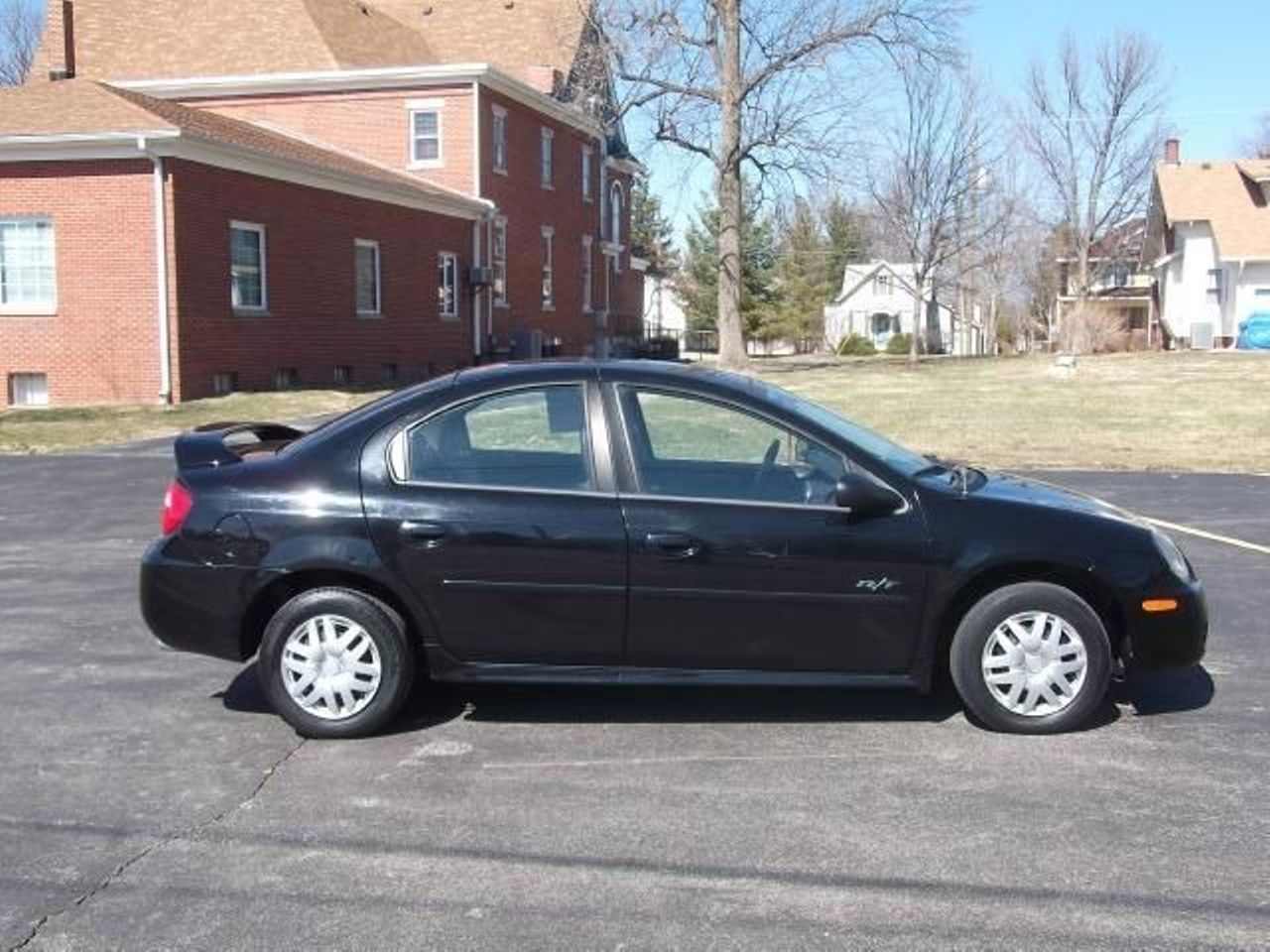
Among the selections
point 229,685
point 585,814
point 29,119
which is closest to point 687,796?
point 585,814

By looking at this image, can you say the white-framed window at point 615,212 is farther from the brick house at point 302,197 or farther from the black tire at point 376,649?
the black tire at point 376,649

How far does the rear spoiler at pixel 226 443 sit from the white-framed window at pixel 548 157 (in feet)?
110

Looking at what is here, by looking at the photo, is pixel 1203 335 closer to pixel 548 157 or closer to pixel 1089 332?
pixel 1089 332

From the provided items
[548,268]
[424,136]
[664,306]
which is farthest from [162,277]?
[664,306]

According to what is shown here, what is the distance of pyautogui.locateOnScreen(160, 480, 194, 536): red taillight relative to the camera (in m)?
5.45

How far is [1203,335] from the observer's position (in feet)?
150

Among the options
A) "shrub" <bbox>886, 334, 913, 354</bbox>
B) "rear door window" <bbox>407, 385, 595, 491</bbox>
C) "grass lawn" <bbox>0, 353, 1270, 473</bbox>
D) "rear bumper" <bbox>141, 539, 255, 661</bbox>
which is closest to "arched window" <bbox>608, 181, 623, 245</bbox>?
"grass lawn" <bbox>0, 353, 1270, 473</bbox>

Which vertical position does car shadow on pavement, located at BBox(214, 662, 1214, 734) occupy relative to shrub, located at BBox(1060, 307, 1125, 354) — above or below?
below

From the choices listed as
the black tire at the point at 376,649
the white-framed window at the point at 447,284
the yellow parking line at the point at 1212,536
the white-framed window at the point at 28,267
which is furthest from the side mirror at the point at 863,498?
the white-framed window at the point at 447,284

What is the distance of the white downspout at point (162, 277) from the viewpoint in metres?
21.8

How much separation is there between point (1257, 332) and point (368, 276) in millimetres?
29743

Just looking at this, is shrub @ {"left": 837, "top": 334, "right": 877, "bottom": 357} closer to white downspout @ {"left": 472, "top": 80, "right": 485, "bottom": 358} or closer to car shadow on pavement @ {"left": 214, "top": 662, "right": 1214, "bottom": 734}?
white downspout @ {"left": 472, "top": 80, "right": 485, "bottom": 358}

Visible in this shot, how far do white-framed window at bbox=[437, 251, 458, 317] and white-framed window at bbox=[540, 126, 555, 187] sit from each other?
7029 millimetres

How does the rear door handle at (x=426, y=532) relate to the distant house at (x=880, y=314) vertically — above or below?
below
